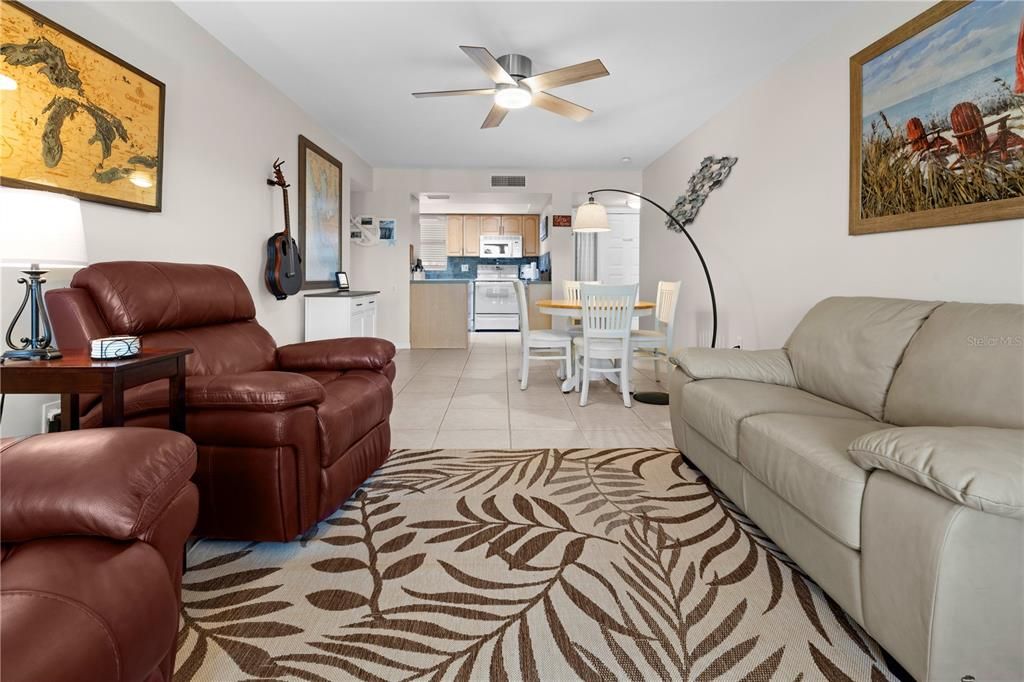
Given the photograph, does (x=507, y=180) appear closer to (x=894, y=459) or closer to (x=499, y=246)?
(x=499, y=246)

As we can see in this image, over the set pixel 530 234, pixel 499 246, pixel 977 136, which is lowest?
pixel 977 136

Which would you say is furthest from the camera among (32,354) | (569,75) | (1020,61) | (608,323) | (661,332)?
(661,332)

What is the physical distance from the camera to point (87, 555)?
859mm

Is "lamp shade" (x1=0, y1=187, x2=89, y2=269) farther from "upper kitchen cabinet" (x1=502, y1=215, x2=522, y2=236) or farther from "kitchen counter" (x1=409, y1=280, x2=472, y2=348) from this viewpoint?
"upper kitchen cabinet" (x1=502, y1=215, x2=522, y2=236)

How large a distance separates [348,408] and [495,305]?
26.1ft

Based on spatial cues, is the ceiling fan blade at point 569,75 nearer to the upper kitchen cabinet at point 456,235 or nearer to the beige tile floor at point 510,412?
the beige tile floor at point 510,412

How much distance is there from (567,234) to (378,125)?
10.2 feet

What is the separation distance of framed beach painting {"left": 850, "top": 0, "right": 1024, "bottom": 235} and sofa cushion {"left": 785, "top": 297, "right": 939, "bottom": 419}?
0.45 metres

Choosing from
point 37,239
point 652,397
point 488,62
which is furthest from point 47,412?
point 652,397

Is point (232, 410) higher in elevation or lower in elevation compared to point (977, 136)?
lower

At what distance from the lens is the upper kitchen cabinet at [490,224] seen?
1005 centimetres

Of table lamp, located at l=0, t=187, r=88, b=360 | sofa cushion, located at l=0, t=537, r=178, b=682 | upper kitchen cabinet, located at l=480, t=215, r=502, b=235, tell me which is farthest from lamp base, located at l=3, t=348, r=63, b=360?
upper kitchen cabinet, located at l=480, t=215, r=502, b=235

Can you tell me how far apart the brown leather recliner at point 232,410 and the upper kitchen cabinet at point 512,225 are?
26.3ft

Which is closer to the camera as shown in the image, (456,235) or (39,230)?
(39,230)
